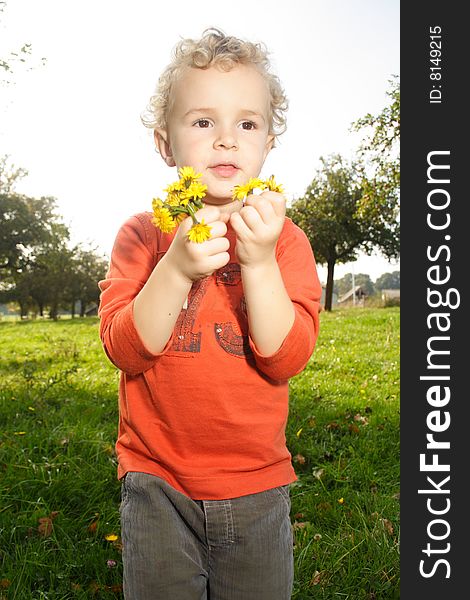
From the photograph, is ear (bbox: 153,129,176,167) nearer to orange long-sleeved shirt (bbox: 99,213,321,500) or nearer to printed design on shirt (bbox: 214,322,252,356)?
orange long-sleeved shirt (bbox: 99,213,321,500)

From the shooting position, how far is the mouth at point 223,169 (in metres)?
1.89

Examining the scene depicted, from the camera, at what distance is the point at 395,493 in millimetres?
4023

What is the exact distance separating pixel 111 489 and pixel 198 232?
2691 millimetres

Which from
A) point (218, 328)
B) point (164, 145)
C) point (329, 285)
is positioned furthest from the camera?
point (329, 285)

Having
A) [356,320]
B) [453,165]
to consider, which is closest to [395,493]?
[453,165]

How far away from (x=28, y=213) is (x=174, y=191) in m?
33.2

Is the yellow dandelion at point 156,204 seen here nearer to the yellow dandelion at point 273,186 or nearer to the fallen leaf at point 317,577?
the yellow dandelion at point 273,186

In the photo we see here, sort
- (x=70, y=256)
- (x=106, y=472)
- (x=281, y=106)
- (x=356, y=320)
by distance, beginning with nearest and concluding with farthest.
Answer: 1. (x=281, y=106)
2. (x=106, y=472)
3. (x=356, y=320)
4. (x=70, y=256)

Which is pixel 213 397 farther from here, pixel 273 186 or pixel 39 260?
pixel 39 260

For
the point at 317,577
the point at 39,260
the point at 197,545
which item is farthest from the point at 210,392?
the point at 39,260

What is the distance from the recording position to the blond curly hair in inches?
79.3

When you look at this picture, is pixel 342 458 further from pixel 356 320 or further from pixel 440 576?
pixel 356 320

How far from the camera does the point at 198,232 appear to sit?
160 centimetres

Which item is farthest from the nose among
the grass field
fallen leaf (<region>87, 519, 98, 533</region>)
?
fallen leaf (<region>87, 519, 98, 533</region>)
